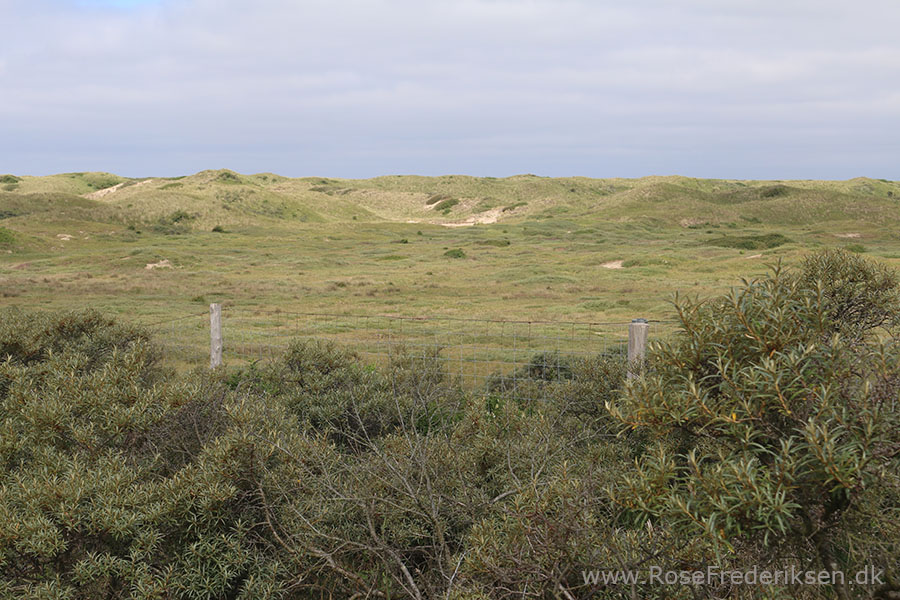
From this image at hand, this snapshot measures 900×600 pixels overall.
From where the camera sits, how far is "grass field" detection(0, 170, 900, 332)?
21.9 m

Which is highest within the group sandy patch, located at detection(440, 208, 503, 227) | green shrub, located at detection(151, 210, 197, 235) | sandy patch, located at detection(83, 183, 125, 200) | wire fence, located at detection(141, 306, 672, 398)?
sandy patch, located at detection(83, 183, 125, 200)

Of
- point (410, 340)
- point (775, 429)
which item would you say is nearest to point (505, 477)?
point (775, 429)

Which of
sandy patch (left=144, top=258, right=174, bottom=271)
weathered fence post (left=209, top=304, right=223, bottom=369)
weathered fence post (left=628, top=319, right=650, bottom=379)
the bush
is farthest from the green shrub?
the bush

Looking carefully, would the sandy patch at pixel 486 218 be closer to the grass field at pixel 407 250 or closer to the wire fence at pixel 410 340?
the grass field at pixel 407 250

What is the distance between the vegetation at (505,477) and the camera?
2.62 m

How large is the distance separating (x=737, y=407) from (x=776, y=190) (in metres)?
90.6

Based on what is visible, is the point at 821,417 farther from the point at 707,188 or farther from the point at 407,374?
the point at 707,188

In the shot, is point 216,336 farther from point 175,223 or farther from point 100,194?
point 100,194

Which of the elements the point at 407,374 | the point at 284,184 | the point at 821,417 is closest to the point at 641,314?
the point at 407,374

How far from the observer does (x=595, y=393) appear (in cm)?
632

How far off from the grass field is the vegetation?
542 mm

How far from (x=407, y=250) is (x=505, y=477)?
3865 centimetres

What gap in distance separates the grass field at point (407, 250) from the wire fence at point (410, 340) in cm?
214

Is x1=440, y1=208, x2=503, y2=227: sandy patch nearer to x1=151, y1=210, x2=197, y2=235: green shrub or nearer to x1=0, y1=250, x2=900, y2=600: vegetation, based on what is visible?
x1=151, y1=210, x2=197, y2=235: green shrub
